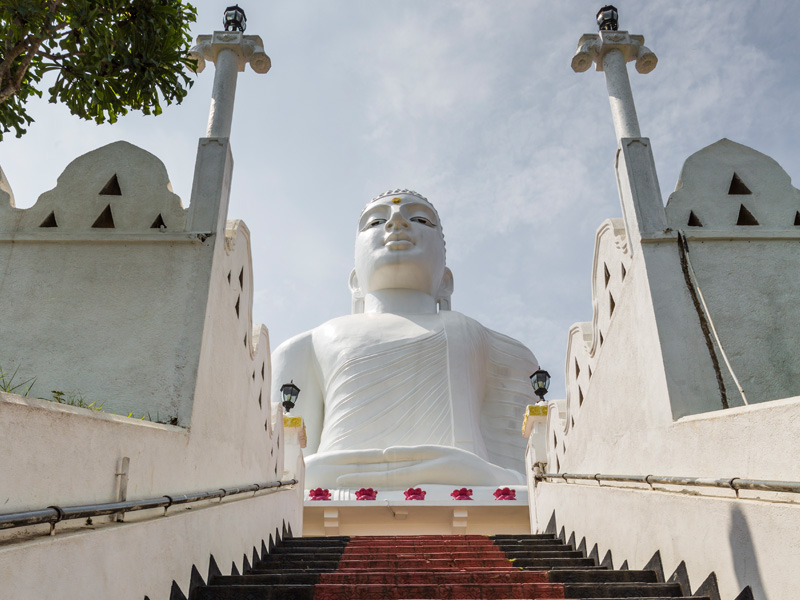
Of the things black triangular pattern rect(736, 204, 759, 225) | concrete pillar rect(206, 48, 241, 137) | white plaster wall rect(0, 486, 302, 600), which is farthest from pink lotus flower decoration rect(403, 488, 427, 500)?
black triangular pattern rect(736, 204, 759, 225)

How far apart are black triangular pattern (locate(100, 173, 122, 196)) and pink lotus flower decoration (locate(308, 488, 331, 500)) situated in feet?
20.8

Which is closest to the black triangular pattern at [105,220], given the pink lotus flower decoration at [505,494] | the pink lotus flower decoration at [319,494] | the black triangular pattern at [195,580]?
the black triangular pattern at [195,580]

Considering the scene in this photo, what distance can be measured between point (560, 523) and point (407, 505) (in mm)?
4094

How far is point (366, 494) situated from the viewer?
10703mm

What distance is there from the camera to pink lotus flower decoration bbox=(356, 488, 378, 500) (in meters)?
10.7

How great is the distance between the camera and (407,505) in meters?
10.5

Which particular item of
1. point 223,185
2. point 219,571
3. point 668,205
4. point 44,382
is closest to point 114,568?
point 219,571

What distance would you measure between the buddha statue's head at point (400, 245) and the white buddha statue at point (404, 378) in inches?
0.9

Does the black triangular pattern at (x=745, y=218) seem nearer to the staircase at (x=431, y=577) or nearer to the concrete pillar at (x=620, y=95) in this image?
the concrete pillar at (x=620, y=95)

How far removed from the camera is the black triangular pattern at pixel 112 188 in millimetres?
5666

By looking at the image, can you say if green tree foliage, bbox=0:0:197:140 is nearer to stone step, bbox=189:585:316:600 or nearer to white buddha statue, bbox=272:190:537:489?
stone step, bbox=189:585:316:600

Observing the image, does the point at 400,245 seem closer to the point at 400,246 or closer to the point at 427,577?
the point at 400,246

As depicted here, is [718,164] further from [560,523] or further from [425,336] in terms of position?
[425,336]

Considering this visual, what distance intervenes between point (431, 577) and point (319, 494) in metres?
6.92
